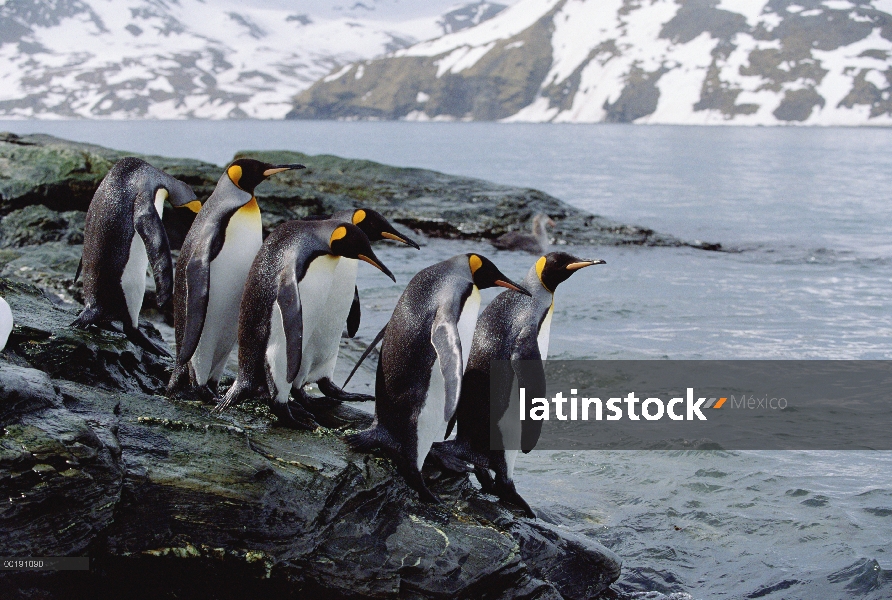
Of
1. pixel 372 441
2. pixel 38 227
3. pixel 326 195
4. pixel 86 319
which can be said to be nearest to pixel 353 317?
pixel 372 441

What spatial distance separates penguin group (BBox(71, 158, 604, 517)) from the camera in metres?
4.11

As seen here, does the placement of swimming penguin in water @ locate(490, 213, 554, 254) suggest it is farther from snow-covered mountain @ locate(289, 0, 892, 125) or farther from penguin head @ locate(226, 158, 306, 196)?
snow-covered mountain @ locate(289, 0, 892, 125)

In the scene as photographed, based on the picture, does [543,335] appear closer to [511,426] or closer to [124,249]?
[511,426]

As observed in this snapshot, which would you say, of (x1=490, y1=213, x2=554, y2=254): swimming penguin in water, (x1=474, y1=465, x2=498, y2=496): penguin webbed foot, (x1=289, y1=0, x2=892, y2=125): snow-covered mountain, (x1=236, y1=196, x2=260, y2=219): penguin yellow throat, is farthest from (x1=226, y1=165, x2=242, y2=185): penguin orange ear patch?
(x1=289, y1=0, x2=892, y2=125): snow-covered mountain

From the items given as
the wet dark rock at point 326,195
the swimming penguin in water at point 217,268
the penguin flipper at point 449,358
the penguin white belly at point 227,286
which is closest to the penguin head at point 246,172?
the swimming penguin in water at point 217,268

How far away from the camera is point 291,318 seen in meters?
4.09

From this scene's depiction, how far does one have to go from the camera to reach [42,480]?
Answer: 315 centimetres

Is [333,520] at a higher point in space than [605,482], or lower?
higher

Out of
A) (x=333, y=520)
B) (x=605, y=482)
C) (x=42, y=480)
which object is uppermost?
(x=42, y=480)

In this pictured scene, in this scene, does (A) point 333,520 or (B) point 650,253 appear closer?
(A) point 333,520

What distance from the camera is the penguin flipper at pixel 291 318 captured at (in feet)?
13.3

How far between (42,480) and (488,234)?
13.4 m

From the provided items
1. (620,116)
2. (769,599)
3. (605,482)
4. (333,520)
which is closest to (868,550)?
(769,599)

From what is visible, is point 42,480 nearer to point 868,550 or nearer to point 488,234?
point 868,550
